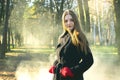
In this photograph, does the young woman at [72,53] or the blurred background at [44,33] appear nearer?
the young woman at [72,53]

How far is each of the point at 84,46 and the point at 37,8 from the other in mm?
49414

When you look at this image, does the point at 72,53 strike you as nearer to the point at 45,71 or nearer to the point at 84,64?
the point at 84,64

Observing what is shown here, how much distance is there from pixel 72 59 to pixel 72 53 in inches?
3.1

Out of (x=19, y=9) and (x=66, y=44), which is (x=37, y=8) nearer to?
(x=19, y=9)

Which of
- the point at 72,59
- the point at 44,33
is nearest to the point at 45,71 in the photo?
the point at 72,59

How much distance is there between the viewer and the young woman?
14.6 feet

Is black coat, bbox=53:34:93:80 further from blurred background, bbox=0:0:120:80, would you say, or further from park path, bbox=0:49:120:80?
blurred background, bbox=0:0:120:80

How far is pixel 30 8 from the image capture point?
6306 cm

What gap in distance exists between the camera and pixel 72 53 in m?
4.53

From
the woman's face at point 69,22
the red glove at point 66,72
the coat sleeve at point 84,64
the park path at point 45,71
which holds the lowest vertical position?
the park path at point 45,71

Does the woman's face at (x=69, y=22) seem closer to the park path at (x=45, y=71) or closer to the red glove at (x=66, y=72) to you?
→ the red glove at (x=66, y=72)

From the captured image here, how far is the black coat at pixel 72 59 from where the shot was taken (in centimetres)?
446

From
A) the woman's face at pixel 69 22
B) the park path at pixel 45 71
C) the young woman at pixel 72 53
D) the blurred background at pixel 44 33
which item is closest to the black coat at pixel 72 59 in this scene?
the young woman at pixel 72 53

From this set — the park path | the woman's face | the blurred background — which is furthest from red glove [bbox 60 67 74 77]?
the blurred background
